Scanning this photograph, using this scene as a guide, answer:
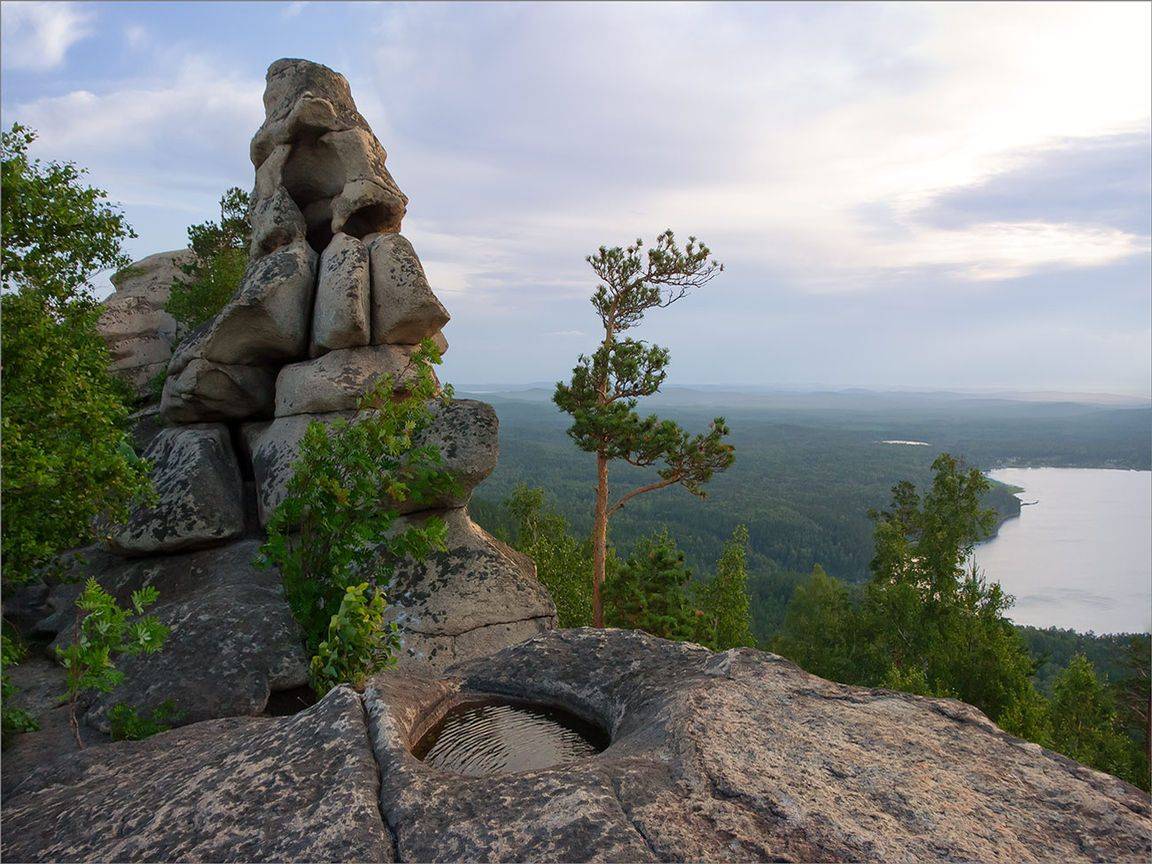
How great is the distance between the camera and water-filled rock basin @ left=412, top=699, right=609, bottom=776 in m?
5.75

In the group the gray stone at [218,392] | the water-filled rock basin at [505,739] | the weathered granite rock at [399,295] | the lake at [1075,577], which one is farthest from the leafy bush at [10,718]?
the lake at [1075,577]

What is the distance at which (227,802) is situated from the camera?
4.22 m

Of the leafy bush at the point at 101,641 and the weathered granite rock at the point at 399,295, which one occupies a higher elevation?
the weathered granite rock at the point at 399,295

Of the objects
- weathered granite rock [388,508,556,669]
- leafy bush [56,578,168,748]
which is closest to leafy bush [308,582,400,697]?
leafy bush [56,578,168,748]

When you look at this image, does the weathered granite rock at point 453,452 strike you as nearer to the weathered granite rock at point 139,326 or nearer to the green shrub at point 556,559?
the weathered granite rock at point 139,326

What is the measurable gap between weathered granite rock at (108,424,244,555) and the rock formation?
31.6 ft

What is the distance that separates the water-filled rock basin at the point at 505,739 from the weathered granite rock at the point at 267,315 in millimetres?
13234

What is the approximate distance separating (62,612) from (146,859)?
45.5 feet

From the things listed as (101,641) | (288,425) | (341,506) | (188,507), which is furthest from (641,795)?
(288,425)

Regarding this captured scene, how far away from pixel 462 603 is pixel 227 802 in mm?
8667

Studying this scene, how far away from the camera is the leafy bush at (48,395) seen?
32.4ft

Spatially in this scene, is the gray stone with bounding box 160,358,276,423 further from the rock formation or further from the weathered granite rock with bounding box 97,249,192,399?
the rock formation

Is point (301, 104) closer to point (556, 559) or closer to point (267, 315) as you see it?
point (267, 315)

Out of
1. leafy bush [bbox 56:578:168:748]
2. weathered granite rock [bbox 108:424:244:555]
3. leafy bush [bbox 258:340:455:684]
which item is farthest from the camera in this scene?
weathered granite rock [bbox 108:424:244:555]
